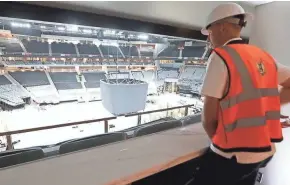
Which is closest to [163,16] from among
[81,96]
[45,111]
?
[81,96]

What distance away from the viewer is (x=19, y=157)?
105 centimetres

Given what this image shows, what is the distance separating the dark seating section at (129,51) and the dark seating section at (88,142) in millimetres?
1221

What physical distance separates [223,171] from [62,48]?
87.6 inches

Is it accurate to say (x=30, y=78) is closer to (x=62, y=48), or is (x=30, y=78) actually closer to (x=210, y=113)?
(x=62, y=48)

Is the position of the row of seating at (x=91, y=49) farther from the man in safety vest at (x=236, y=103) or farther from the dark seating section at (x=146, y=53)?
the man in safety vest at (x=236, y=103)

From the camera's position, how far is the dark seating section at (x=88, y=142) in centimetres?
116

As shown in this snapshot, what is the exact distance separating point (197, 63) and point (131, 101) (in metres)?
1.14

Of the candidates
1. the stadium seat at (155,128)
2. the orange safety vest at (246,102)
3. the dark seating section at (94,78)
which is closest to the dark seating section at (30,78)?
the dark seating section at (94,78)

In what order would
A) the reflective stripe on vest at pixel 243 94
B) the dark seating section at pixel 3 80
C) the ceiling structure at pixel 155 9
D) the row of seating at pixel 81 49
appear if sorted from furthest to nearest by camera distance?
the row of seating at pixel 81 49 → the dark seating section at pixel 3 80 → the ceiling structure at pixel 155 9 → the reflective stripe on vest at pixel 243 94

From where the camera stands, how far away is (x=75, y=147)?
3.87 ft

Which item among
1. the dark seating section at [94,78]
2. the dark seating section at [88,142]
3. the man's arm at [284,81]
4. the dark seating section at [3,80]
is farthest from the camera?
the dark seating section at [94,78]

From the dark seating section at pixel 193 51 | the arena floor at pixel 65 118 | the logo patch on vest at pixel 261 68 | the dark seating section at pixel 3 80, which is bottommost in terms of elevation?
the arena floor at pixel 65 118

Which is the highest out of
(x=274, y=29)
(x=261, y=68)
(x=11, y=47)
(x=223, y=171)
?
(x=274, y=29)

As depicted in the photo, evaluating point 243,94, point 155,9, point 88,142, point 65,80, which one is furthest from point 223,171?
point 65,80
